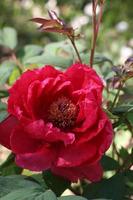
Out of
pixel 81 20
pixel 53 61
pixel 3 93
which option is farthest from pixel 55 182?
pixel 81 20

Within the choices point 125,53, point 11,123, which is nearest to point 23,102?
point 11,123

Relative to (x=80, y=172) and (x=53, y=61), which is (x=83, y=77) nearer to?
(x=80, y=172)

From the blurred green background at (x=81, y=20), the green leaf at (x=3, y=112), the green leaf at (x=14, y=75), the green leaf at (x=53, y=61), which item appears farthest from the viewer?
the blurred green background at (x=81, y=20)

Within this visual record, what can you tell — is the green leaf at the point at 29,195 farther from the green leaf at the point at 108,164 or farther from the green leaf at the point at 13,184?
the green leaf at the point at 108,164

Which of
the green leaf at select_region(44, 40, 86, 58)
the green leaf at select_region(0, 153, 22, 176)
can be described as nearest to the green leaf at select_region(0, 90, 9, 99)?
the green leaf at select_region(0, 153, 22, 176)

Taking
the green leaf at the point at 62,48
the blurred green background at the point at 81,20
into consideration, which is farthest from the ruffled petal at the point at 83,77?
the blurred green background at the point at 81,20

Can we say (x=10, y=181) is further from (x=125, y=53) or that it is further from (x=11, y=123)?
(x=125, y=53)
